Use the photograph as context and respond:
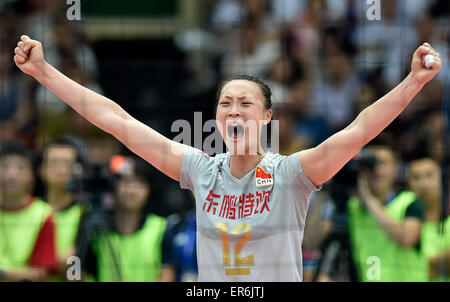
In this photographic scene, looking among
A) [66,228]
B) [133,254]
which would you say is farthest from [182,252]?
[66,228]

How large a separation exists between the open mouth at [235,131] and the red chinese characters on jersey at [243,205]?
8.8 inches

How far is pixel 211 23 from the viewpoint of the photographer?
6.96 m

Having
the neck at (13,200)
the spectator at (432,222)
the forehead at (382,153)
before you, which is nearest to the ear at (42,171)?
the neck at (13,200)

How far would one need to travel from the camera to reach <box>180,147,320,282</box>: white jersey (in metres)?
2.90

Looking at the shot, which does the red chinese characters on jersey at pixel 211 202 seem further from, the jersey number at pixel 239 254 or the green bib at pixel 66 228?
the green bib at pixel 66 228

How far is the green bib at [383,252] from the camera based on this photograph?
4.51 m

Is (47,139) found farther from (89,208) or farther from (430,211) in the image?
(430,211)

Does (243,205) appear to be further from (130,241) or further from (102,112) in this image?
(130,241)

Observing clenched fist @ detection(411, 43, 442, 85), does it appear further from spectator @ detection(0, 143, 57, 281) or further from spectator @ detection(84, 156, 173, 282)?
spectator @ detection(0, 143, 57, 281)

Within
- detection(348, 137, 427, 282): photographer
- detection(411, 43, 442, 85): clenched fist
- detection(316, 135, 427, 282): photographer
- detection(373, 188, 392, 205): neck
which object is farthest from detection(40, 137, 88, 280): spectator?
detection(411, 43, 442, 85): clenched fist

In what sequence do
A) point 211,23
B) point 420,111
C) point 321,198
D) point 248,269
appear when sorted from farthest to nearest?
point 211,23, point 420,111, point 321,198, point 248,269

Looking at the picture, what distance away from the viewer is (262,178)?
2986 mm
